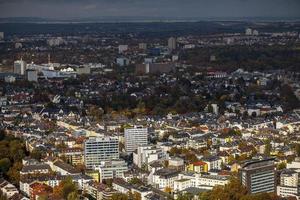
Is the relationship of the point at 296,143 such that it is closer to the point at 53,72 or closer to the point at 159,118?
the point at 159,118

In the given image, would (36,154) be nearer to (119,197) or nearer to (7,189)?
(7,189)

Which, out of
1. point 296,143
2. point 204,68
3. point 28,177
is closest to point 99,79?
point 204,68

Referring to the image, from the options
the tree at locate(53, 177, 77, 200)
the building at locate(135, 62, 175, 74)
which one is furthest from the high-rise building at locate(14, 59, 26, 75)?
the tree at locate(53, 177, 77, 200)

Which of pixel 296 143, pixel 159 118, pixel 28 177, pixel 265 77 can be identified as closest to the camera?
pixel 28 177

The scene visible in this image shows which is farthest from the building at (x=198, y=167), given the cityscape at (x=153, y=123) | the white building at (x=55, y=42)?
the white building at (x=55, y=42)

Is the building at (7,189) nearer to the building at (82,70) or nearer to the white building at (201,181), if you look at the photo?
the white building at (201,181)
